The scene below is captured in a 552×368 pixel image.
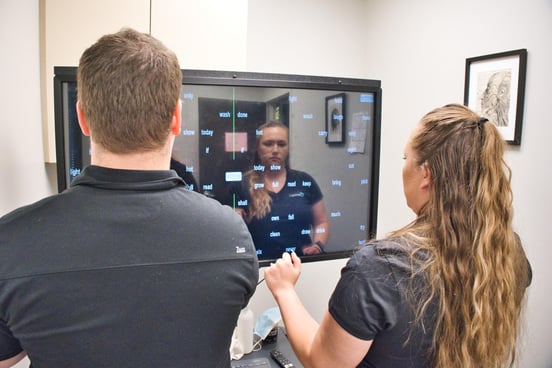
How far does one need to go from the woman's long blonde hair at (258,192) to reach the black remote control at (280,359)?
0.65 meters

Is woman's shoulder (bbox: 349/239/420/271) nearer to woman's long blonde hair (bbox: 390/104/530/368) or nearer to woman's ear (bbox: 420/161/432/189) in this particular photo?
woman's long blonde hair (bbox: 390/104/530/368)

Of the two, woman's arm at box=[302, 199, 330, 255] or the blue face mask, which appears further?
the blue face mask

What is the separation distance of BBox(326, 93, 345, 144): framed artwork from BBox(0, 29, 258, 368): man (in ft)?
2.07

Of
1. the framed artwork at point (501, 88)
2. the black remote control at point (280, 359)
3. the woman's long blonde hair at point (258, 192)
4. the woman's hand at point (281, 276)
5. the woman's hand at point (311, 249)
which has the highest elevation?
the framed artwork at point (501, 88)

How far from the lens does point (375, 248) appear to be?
94 cm

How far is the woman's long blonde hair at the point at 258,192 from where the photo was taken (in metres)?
1.30

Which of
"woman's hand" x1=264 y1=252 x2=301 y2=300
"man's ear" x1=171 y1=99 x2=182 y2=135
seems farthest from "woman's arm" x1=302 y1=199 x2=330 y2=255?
"man's ear" x1=171 y1=99 x2=182 y2=135

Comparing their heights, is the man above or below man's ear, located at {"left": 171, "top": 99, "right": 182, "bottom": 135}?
below

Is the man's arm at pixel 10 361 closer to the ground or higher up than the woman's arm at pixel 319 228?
closer to the ground

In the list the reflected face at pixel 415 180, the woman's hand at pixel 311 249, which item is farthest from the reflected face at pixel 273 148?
the reflected face at pixel 415 180

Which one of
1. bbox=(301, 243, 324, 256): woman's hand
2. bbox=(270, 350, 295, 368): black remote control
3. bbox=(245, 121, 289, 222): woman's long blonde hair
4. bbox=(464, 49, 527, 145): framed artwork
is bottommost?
bbox=(270, 350, 295, 368): black remote control

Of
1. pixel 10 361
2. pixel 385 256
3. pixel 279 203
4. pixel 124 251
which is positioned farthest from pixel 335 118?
pixel 10 361

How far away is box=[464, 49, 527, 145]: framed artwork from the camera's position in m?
1.64

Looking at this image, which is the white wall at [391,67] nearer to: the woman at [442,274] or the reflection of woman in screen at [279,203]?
the reflection of woman in screen at [279,203]
